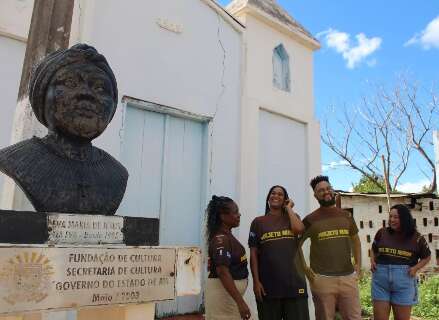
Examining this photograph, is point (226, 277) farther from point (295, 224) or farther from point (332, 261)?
point (332, 261)

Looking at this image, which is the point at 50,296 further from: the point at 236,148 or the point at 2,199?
the point at 236,148

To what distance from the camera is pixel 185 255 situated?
2438 mm

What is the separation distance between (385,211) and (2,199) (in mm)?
12698

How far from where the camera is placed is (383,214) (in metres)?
13.9

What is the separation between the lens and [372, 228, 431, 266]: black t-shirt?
4.36 m

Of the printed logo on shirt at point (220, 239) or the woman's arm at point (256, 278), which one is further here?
the woman's arm at point (256, 278)

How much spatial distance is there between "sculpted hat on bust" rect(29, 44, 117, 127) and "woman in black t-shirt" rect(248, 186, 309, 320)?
2.05 metres

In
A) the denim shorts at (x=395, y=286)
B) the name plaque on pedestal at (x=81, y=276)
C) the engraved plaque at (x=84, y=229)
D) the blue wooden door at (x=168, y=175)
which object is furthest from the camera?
the blue wooden door at (x=168, y=175)

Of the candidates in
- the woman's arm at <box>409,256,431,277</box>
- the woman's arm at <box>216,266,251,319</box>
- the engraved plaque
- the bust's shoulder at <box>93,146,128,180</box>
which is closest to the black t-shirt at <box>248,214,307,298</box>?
the woman's arm at <box>216,266,251,319</box>

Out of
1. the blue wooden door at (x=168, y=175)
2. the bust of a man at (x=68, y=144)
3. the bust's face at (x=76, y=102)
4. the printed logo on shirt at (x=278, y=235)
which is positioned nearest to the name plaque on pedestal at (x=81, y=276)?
the bust of a man at (x=68, y=144)

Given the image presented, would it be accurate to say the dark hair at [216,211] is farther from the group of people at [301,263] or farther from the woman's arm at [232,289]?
the woman's arm at [232,289]

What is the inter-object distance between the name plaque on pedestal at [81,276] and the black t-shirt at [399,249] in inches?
113

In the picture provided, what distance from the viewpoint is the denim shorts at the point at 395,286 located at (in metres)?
4.23

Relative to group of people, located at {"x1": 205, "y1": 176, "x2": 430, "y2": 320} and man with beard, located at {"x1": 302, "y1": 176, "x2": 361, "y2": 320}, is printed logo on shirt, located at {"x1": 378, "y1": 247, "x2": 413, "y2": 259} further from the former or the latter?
man with beard, located at {"x1": 302, "y1": 176, "x2": 361, "y2": 320}
